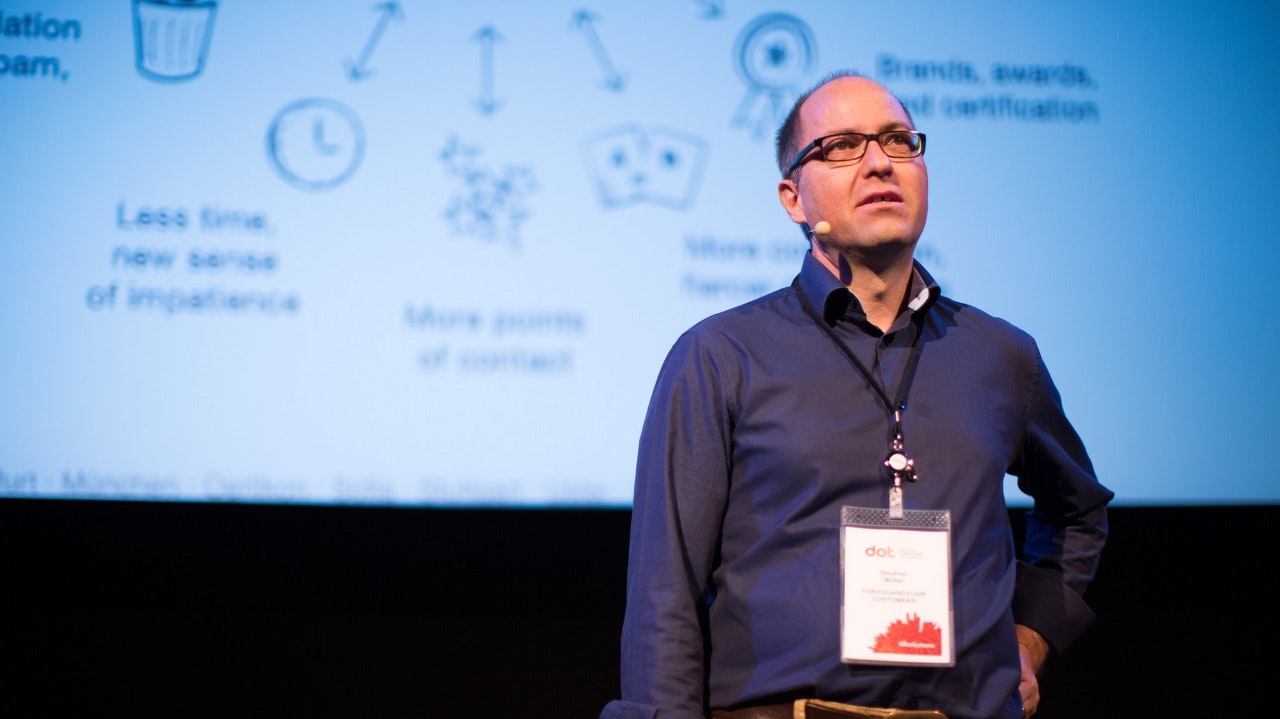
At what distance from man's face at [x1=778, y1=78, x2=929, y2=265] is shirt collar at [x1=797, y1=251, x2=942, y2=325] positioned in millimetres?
51

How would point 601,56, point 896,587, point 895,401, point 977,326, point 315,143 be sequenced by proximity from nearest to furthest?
point 896,587
point 895,401
point 977,326
point 315,143
point 601,56

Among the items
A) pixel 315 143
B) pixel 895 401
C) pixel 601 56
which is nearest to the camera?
pixel 895 401

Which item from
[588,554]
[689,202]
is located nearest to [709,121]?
[689,202]

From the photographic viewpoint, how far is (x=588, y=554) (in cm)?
264

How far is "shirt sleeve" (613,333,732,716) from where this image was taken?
4.59ft

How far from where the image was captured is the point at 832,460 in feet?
4.75

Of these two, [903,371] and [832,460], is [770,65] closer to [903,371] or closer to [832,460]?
[903,371]

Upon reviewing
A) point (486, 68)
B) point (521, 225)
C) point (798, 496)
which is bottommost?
point (798, 496)

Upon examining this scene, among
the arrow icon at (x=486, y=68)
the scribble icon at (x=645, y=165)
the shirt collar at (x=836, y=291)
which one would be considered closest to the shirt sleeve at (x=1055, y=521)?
the shirt collar at (x=836, y=291)

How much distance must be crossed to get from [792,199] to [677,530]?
0.59 metres

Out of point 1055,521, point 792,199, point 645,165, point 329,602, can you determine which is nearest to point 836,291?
point 792,199

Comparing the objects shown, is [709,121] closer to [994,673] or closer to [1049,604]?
[1049,604]

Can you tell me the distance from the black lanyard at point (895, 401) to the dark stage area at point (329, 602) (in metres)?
1.15

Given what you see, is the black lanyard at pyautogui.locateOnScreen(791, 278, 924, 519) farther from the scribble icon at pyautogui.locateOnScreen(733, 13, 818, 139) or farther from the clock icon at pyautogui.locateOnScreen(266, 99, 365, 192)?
A: the clock icon at pyautogui.locateOnScreen(266, 99, 365, 192)
